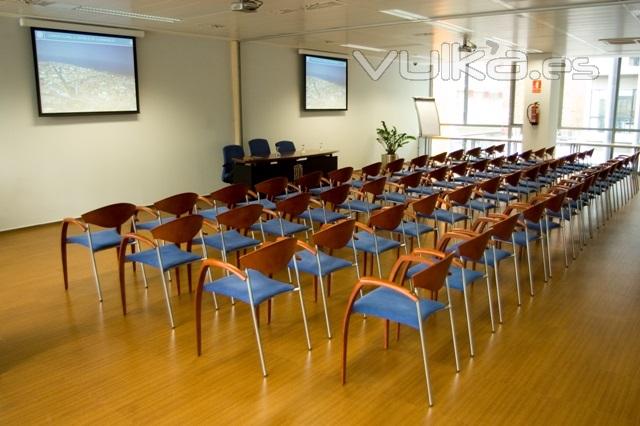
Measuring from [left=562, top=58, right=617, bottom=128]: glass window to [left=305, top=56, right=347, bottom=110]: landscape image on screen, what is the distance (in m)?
6.31

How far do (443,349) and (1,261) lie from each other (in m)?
5.10

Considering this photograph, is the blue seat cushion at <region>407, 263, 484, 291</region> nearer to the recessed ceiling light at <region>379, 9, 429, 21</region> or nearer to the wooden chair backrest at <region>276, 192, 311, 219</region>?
the wooden chair backrest at <region>276, 192, 311, 219</region>

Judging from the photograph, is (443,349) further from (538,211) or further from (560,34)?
(560,34)

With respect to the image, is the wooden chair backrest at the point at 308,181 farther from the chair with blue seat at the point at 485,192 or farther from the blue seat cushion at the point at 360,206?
the chair with blue seat at the point at 485,192

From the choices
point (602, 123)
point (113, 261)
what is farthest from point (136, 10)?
point (602, 123)

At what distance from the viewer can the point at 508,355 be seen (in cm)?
379

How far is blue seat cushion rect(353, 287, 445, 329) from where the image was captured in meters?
3.21

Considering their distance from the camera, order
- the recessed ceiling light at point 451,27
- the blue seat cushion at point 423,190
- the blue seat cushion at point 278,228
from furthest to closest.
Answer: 1. the recessed ceiling light at point 451,27
2. the blue seat cushion at point 423,190
3. the blue seat cushion at point 278,228

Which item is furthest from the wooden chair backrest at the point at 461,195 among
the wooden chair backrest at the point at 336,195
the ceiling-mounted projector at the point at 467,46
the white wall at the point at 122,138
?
the white wall at the point at 122,138

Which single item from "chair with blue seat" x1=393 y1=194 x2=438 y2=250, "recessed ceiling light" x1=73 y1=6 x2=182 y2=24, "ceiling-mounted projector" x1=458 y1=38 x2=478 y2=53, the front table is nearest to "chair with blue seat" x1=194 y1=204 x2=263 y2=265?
"chair with blue seat" x1=393 y1=194 x2=438 y2=250

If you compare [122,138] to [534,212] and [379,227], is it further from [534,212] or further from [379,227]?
[534,212]

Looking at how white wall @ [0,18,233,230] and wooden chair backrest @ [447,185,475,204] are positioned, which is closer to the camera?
wooden chair backrest @ [447,185,475,204]

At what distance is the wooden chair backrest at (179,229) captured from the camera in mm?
4176

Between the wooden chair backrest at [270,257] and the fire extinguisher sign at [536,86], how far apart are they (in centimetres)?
1065
